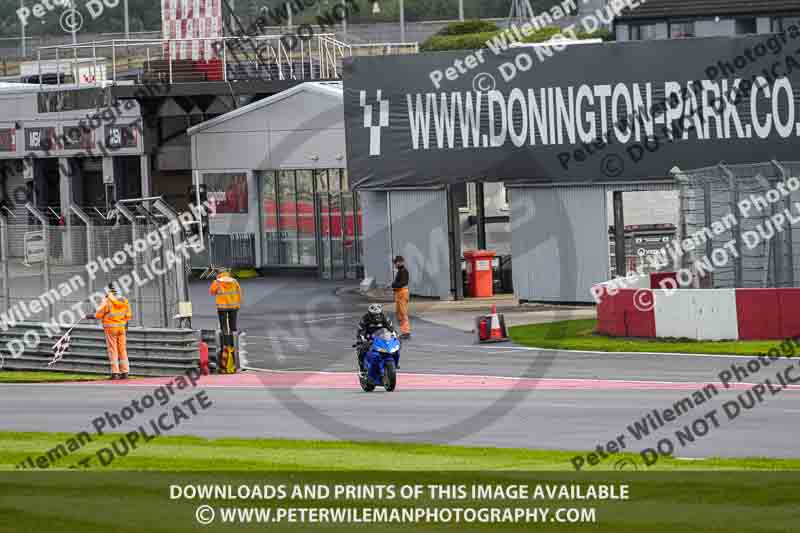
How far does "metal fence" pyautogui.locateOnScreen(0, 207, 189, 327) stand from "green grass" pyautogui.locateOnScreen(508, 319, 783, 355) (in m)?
6.94

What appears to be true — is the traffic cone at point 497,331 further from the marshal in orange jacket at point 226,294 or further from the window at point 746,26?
the window at point 746,26

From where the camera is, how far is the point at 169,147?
49.9 meters

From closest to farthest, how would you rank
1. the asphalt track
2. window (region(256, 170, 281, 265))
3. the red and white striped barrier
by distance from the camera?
the asphalt track → the red and white striped barrier → window (region(256, 170, 281, 265))

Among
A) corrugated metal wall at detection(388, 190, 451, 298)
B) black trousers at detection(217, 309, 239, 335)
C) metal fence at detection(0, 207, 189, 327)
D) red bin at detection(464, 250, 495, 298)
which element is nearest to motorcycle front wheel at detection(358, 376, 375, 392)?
black trousers at detection(217, 309, 239, 335)

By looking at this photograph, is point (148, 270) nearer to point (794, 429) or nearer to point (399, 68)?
point (399, 68)

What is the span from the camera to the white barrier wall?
27.1 metres

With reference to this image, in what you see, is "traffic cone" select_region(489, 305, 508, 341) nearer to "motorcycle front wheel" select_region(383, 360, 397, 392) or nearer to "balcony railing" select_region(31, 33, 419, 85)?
"motorcycle front wheel" select_region(383, 360, 397, 392)

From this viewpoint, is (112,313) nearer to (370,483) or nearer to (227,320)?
(227,320)

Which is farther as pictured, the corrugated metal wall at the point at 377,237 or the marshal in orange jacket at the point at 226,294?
the corrugated metal wall at the point at 377,237

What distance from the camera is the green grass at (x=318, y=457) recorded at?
1478 cm

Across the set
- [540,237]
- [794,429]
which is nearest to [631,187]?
[540,237]

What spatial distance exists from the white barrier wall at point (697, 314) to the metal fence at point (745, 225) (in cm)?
191

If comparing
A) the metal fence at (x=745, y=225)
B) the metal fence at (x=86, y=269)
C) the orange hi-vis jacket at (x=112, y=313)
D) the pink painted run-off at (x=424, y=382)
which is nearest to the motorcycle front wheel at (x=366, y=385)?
the pink painted run-off at (x=424, y=382)

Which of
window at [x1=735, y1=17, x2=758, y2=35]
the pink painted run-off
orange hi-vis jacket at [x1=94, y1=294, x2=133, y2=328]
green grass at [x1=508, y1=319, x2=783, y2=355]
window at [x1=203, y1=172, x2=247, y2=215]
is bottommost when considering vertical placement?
the pink painted run-off
